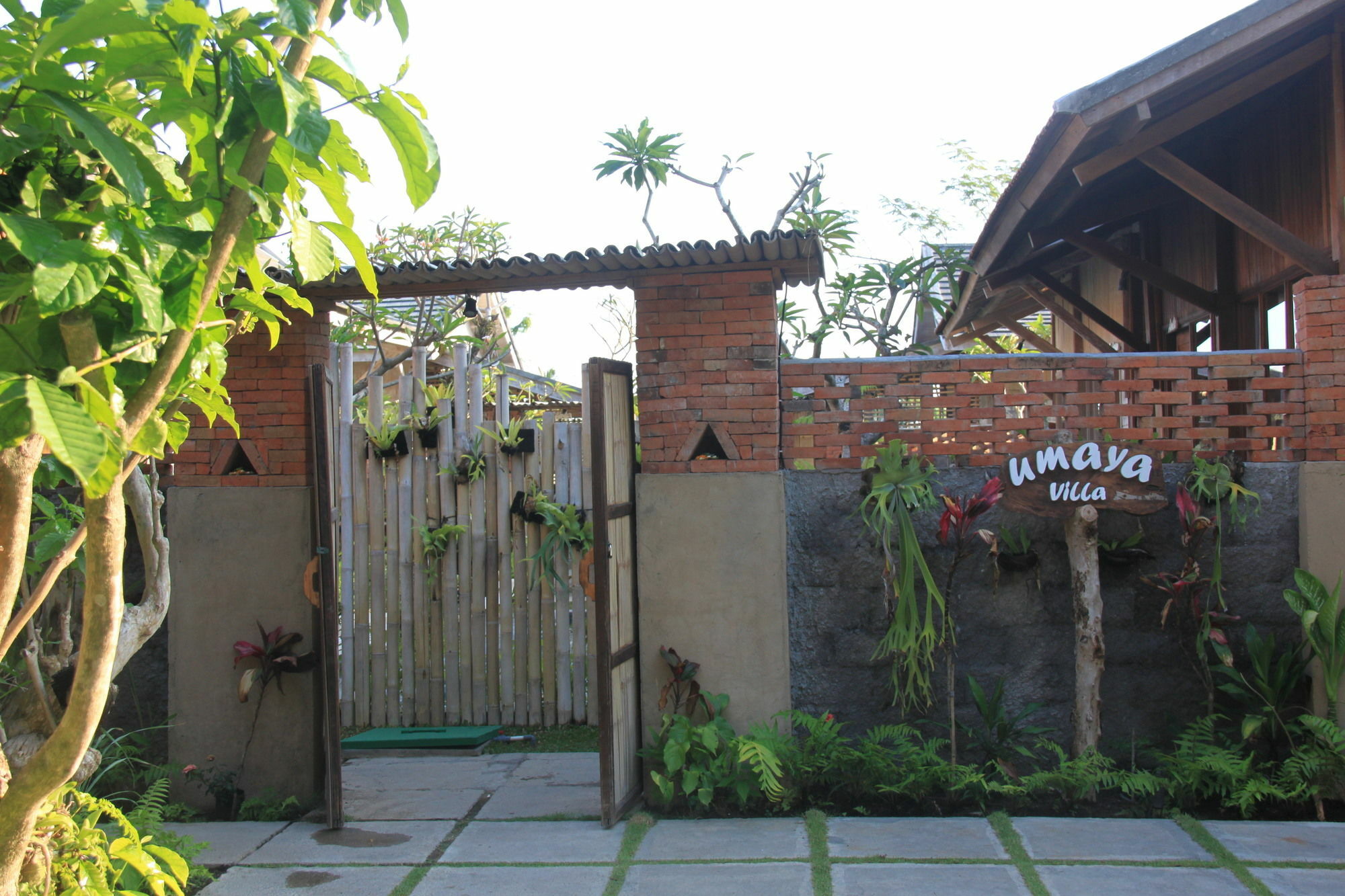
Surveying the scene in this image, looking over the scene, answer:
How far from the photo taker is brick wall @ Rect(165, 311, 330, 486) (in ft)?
18.9

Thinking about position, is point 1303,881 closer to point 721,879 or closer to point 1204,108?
point 721,879

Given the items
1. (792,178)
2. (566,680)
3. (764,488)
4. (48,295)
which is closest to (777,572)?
(764,488)

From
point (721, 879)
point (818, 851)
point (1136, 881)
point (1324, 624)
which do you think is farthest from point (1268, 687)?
point (721, 879)

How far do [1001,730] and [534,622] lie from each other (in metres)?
3.20

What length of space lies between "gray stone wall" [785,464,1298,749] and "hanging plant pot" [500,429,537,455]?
2.28m

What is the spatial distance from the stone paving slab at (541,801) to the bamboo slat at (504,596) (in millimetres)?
1178

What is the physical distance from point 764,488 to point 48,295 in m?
3.92

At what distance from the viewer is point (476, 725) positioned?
6945 millimetres

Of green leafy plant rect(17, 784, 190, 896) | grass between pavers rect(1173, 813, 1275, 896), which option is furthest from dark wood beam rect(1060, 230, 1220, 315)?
green leafy plant rect(17, 784, 190, 896)

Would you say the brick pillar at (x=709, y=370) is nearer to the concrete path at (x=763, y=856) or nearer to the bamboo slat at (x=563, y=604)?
the bamboo slat at (x=563, y=604)

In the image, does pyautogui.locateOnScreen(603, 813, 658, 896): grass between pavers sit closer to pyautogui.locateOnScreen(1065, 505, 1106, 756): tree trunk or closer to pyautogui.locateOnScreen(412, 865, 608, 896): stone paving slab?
pyautogui.locateOnScreen(412, 865, 608, 896): stone paving slab

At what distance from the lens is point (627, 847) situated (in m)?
4.68

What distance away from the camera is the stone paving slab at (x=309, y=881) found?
169 inches

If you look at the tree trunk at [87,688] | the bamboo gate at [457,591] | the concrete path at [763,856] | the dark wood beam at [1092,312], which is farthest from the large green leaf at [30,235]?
the dark wood beam at [1092,312]
